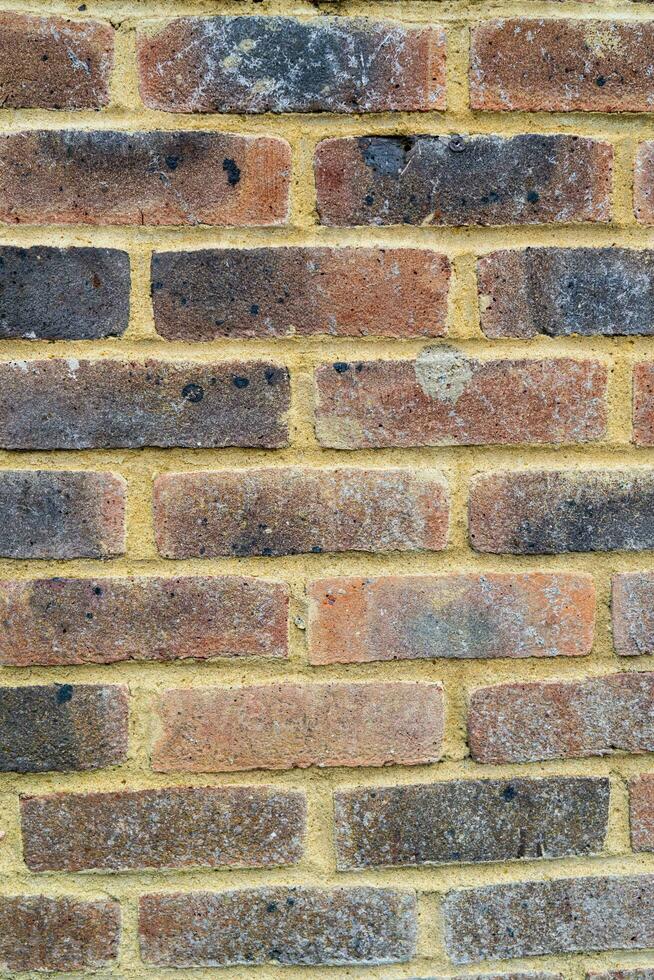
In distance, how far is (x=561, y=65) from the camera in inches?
34.7

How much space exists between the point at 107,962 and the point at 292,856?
22 cm

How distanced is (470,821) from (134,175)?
760mm

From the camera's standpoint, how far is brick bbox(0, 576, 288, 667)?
2.89 ft

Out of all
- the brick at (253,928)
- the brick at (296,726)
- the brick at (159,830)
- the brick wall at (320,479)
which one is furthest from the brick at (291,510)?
the brick at (253,928)

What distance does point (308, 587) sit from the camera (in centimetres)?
89

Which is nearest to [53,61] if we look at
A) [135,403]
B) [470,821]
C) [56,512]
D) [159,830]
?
[135,403]

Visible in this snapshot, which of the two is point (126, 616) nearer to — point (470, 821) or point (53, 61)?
point (470, 821)

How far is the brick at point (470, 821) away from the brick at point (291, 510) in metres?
0.27

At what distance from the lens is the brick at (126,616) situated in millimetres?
881

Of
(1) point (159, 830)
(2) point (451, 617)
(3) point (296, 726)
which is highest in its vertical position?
(2) point (451, 617)

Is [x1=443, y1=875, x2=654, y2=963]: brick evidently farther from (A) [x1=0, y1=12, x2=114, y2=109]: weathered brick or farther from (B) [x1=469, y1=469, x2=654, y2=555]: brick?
(A) [x1=0, y1=12, x2=114, y2=109]: weathered brick

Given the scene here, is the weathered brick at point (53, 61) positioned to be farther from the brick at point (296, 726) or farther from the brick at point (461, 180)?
the brick at point (296, 726)

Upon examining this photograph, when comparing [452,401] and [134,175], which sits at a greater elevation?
[134,175]

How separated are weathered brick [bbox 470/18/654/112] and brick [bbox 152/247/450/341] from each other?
19cm
